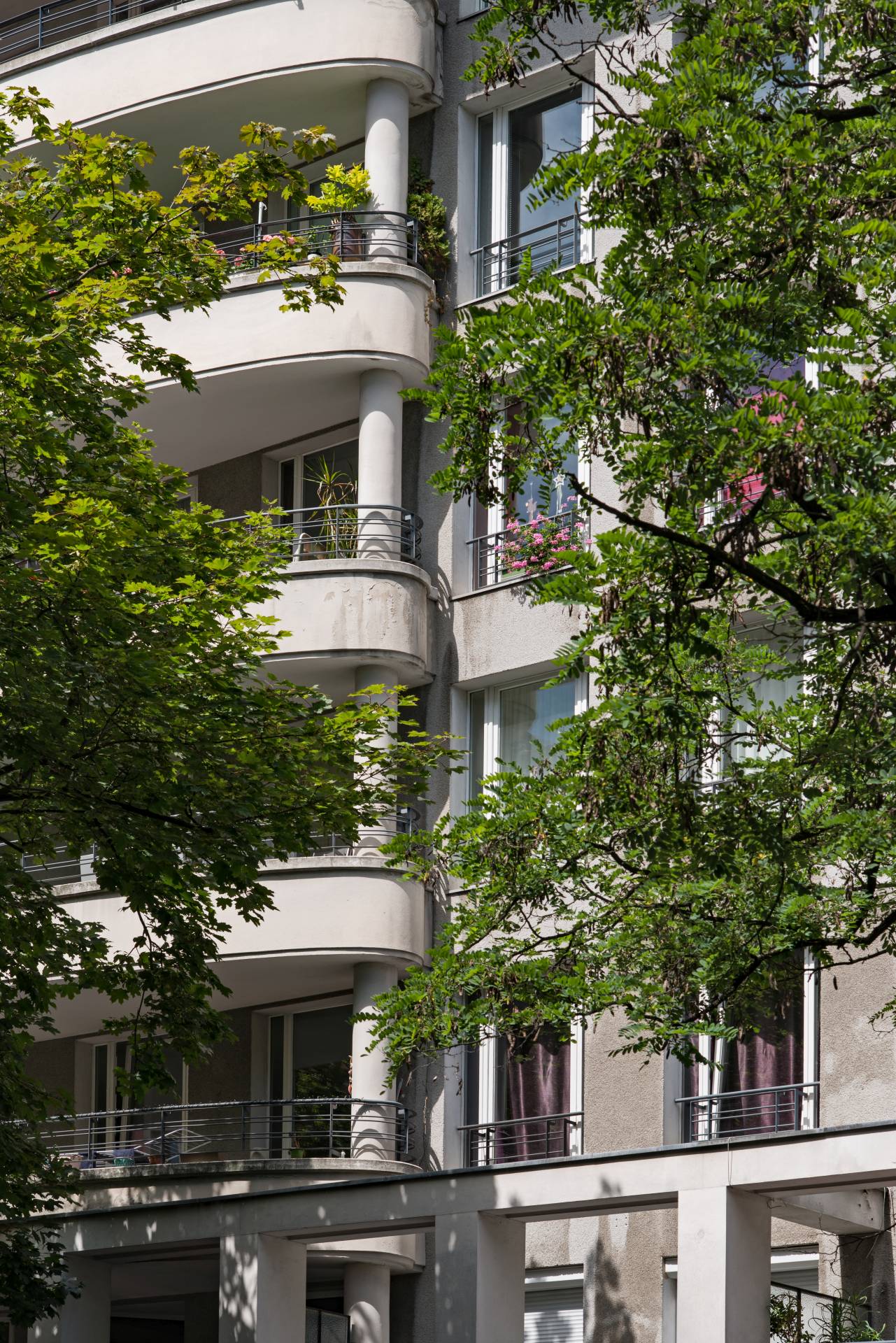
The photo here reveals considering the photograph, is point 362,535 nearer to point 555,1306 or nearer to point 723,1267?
point 555,1306

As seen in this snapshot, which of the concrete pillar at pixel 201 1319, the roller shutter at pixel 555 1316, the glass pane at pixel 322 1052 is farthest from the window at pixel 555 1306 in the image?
the concrete pillar at pixel 201 1319

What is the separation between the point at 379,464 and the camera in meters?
24.4

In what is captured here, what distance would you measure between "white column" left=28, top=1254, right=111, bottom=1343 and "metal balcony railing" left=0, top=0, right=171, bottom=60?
15899 millimetres

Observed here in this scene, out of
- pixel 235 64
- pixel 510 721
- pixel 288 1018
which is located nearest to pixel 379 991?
pixel 288 1018

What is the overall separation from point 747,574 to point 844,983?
10.7 metres

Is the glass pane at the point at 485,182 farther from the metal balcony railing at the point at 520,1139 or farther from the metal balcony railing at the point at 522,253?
the metal balcony railing at the point at 520,1139

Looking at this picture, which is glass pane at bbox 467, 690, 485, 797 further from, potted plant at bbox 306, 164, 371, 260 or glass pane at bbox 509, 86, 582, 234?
glass pane at bbox 509, 86, 582, 234

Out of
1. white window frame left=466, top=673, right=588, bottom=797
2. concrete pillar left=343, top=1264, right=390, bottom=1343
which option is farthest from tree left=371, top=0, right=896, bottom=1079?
concrete pillar left=343, top=1264, right=390, bottom=1343

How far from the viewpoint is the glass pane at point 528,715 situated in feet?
77.4

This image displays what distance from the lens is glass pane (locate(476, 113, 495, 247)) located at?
2569cm

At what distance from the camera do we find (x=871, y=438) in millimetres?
9492

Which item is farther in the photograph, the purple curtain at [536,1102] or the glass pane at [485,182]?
the glass pane at [485,182]

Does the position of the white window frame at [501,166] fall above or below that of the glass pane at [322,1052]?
above

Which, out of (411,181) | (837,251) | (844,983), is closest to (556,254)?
(411,181)
